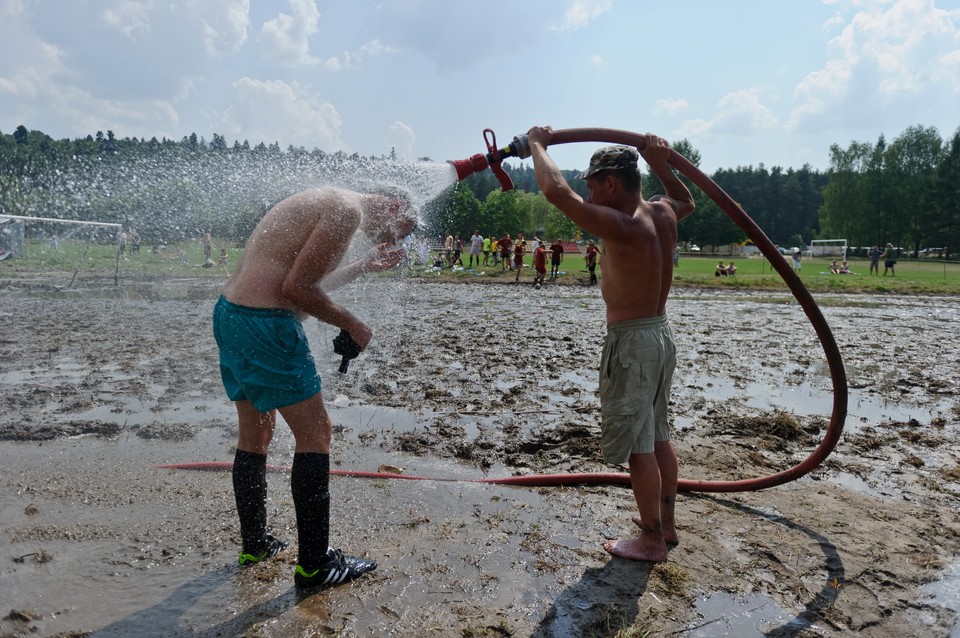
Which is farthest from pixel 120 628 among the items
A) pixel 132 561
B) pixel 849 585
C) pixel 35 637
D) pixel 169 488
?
pixel 849 585

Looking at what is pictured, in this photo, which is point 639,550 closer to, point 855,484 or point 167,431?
point 855,484

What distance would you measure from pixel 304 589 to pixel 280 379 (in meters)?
0.98

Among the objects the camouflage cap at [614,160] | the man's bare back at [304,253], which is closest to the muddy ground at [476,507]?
the man's bare back at [304,253]

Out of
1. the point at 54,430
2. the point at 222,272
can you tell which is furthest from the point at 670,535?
the point at 222,272

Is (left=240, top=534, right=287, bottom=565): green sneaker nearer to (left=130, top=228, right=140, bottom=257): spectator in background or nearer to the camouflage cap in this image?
the camouflage cap

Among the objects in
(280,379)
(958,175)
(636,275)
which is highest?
(958,175)

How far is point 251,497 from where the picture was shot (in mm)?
3229

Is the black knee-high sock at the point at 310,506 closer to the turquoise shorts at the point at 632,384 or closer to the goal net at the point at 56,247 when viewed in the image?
the turquoise shorts at the point at 632,384

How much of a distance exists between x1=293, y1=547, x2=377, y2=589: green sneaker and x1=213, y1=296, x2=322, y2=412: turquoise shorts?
2.52 ft

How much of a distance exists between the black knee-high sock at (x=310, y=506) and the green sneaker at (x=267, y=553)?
347 mm

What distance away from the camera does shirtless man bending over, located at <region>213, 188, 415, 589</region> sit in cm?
287

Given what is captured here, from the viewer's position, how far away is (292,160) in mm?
6848

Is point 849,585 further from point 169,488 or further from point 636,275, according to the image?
point 169,488

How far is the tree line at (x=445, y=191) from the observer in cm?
722
